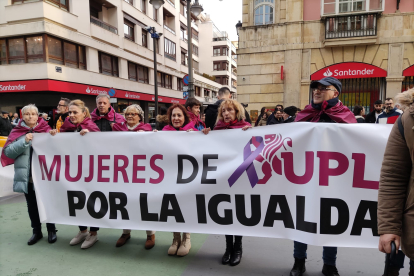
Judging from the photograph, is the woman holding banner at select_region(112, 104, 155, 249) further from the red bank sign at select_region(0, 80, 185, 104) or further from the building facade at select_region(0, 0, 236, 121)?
the red bank sign at select_region(0, 80, 185, 104)

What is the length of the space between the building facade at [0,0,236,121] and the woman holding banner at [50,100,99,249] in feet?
28.1

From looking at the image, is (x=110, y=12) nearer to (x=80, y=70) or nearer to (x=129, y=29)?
(x=129, y=29)

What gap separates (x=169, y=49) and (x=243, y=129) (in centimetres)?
3136

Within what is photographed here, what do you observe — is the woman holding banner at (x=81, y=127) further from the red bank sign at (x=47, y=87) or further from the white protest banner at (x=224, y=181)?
the red bank sign at (x=47, y=87)

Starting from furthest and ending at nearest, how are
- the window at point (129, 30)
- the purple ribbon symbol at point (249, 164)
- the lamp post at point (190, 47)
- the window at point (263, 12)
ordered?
the window at point (129, 30)
the window at point (263, 12)
the lamp post at point (190, 47)
the purple ribbon symbol at point (249, 164)

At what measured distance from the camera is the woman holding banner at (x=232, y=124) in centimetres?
299

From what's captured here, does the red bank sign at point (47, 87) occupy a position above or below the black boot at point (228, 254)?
above

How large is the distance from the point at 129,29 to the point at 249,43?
16.3 meters

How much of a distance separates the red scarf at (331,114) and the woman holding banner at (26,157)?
3.30 metres

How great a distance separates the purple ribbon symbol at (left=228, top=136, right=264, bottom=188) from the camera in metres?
2.83

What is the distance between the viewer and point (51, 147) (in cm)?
348

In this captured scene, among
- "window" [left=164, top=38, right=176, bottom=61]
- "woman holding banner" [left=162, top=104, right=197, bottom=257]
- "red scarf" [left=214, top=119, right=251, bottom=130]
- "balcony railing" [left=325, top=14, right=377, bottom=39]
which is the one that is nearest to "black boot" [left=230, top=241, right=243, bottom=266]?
"woman holding banner" [left=162, top=104, right=197, bottom=257]

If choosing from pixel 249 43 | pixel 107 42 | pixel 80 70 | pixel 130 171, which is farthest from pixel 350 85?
pixel 107 42

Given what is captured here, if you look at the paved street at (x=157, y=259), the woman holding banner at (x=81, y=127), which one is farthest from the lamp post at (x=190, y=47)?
the paved street at (x=157, y=259)
